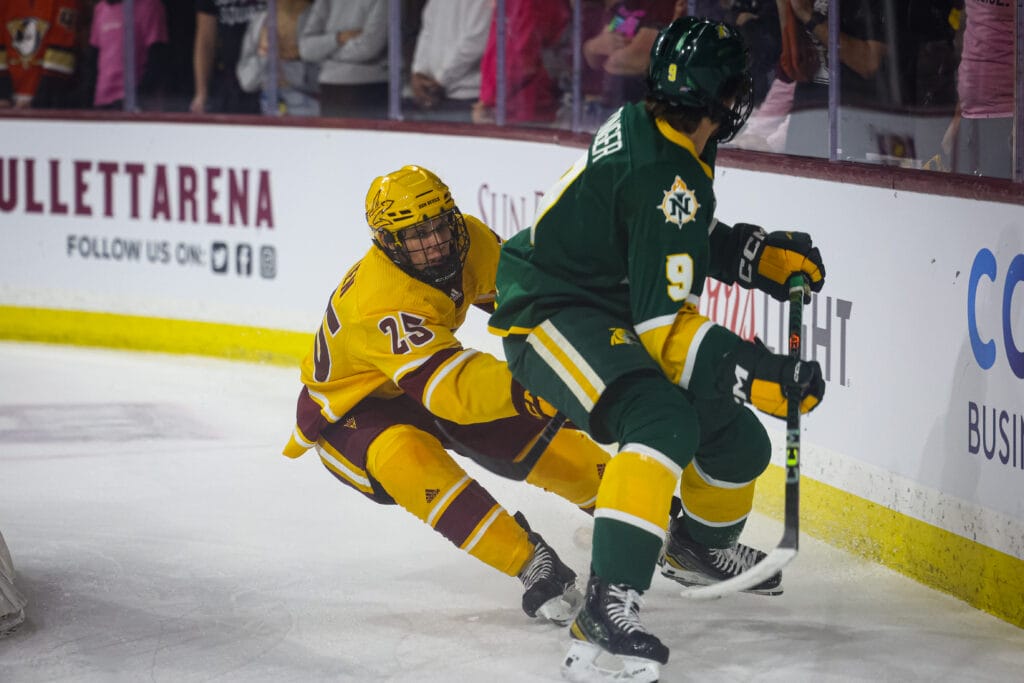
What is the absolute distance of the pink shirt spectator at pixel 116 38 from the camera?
7.37 meters

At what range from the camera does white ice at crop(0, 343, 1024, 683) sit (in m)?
3.24

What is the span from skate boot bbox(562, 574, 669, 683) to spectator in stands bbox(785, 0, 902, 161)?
161 centimetres

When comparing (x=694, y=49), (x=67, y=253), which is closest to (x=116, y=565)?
(x=694, y=49)

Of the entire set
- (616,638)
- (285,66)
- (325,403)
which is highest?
(285,66)

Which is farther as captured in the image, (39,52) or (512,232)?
(39,52)

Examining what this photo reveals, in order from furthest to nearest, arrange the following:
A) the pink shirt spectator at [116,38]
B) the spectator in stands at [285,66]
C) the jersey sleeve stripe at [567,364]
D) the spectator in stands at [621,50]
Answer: the pink shirt spectator at [116,38] < the spectator in stands at [285,66] < the spectator in stands at [621,50] < the jersey sleeve stripe at [567,364]

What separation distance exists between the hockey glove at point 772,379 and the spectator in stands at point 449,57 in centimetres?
345

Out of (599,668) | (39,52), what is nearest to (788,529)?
(599,668)

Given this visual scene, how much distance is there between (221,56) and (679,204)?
466cm

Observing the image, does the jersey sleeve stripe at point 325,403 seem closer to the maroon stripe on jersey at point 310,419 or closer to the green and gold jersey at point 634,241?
the maroon stripe on jersey at point 310,419

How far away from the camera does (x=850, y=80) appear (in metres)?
4.17

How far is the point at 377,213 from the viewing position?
11.9ft

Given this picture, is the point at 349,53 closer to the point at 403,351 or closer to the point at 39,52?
the point at 39,52

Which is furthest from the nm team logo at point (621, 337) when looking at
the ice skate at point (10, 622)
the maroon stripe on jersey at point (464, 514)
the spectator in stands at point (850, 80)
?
the ice skate at point (10, 622)
